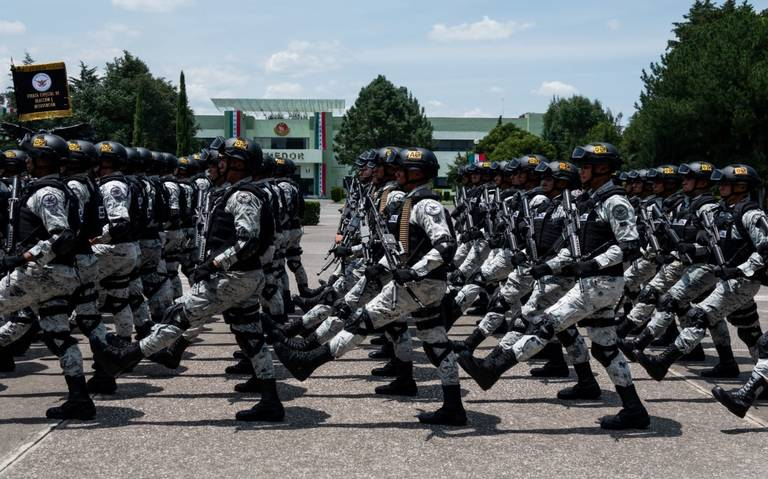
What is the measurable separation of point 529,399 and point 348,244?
2.75 metres

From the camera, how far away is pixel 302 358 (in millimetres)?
5867

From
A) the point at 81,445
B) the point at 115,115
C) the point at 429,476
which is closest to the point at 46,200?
the point at 81,445

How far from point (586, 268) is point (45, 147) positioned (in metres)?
4.22

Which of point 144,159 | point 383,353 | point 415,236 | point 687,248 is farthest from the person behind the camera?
point 144,159

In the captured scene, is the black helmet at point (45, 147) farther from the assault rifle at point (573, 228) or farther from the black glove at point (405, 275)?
the assault rifle at point (573, 228)

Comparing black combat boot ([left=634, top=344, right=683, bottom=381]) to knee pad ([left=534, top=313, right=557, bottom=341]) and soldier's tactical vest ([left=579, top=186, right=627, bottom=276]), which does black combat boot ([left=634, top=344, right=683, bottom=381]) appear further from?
knee pad ([left=534, top=313, right=557, bottom=341])

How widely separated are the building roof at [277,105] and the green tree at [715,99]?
5701 cm

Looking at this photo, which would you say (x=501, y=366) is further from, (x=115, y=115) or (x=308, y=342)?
(x=115, y=115)

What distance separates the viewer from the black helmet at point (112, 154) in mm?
7930

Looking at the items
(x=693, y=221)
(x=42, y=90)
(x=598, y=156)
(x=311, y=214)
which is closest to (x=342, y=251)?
(x=598, y=156)

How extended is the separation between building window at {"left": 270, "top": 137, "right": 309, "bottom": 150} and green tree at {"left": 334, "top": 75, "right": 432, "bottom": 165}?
6473mm

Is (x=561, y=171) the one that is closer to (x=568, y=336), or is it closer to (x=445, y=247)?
(x=568, y=336)

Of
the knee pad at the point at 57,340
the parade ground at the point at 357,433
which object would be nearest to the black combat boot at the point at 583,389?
the parade ground at the point at 357,433

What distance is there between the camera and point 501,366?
5934 mm
